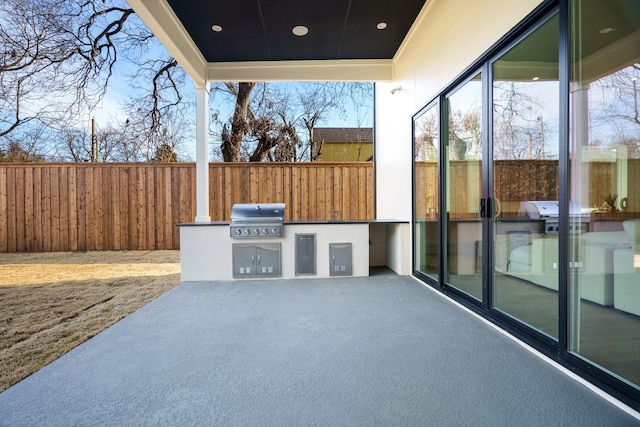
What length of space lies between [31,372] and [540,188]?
131 inches

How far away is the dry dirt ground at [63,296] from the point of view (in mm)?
2201

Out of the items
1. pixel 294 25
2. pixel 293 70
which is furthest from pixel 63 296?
pixel 293 70

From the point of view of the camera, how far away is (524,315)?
7.57 ft

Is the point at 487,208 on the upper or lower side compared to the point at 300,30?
lower

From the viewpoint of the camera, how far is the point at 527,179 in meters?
2.30

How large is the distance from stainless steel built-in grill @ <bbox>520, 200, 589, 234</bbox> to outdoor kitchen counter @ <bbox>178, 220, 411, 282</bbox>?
216 centimetres

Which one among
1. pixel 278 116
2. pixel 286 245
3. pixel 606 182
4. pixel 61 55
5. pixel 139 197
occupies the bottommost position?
pixel 286 245

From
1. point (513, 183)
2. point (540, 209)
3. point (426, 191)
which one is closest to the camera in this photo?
point (540, 209)

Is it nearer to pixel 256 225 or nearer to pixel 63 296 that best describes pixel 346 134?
pixel 256 225

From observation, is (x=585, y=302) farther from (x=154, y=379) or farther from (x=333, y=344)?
(x=154, y=379)

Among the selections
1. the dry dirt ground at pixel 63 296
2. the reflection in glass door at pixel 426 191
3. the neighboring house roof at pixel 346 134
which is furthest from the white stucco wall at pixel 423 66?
the dry dirt ground at pixel 63 296

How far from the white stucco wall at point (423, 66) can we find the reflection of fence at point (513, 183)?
54cm

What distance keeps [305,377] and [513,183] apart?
6.64ft

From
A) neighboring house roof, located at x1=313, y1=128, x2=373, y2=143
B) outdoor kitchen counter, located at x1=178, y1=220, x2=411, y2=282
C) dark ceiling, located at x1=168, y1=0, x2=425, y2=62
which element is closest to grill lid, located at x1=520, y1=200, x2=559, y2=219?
outdoor kitchen counter, located at x1=178, y1=220, x2=411, y2=282
